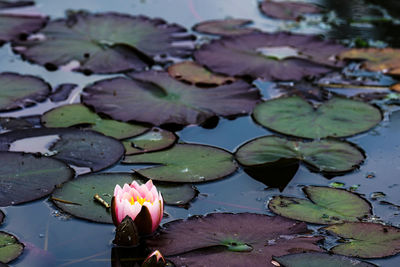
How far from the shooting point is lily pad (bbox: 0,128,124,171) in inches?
101

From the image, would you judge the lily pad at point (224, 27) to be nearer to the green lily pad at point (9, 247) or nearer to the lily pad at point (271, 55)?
the lily pad at point (271, 55)

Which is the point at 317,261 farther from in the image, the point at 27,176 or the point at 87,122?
the point at 87,122

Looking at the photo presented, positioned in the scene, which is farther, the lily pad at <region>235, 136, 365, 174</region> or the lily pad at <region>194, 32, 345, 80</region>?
the lily pad at <region>194, 32, 345, 80</region>

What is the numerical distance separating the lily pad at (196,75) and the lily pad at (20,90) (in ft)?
2.42

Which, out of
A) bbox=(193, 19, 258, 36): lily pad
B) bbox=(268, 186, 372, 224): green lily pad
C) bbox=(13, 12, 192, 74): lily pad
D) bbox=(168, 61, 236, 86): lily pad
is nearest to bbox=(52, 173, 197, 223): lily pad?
bbox=(268, 186, 372, 224): green lily pad

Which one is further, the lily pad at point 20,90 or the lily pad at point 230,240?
the lily pad at point 20,90

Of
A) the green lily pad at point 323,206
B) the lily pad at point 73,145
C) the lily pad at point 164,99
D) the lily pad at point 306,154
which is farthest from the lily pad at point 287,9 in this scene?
the green lily pad at point 323,206

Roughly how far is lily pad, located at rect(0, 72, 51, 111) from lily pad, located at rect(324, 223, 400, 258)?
173 cm

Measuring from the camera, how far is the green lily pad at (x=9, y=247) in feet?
6.35

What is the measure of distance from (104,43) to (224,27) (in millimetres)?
914

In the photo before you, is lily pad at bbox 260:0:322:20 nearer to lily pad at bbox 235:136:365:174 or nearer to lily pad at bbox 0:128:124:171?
lily pad at bbox 235:136:365:174

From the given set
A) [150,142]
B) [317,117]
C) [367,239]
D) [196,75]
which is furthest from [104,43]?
[367,239]

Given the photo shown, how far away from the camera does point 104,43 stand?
3801 mm

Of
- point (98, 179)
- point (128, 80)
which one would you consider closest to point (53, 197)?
point (98, 179)
